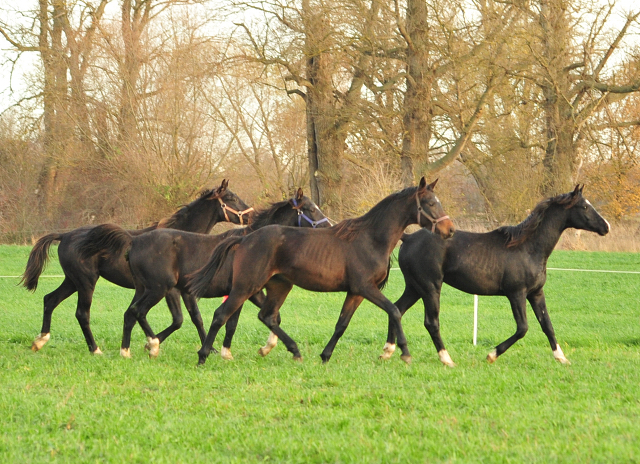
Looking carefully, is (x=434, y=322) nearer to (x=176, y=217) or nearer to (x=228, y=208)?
(x=228, y=208)

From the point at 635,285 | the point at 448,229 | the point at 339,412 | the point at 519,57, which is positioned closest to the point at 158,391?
the point at 339,412

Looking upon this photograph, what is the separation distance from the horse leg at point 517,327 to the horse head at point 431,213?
114 cm

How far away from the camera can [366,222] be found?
8.43 meters

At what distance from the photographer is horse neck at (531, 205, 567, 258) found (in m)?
8.76

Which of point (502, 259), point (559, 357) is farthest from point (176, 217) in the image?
point (559, 357)

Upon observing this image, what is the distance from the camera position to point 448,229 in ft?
26.9

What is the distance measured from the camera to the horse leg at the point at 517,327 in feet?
27.5

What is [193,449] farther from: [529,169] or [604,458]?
[529,169]

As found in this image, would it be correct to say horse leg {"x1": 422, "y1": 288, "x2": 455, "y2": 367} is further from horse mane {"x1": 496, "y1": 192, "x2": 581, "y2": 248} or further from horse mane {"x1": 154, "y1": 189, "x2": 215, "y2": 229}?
horse mane {"x1": 154, "y1": 189, "x2": 215, "y2": 229}

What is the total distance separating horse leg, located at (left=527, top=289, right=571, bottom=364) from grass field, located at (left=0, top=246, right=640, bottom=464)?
0.24m

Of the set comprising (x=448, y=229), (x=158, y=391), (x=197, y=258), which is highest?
(x=448, y=229)

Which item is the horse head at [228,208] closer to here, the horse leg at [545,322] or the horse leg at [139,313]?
the horse leg at [139,313]

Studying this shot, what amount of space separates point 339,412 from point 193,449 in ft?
4.25

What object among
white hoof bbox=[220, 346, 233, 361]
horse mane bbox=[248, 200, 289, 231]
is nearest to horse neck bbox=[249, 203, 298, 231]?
horse mane bbox=[248, 200, 289, 231]
